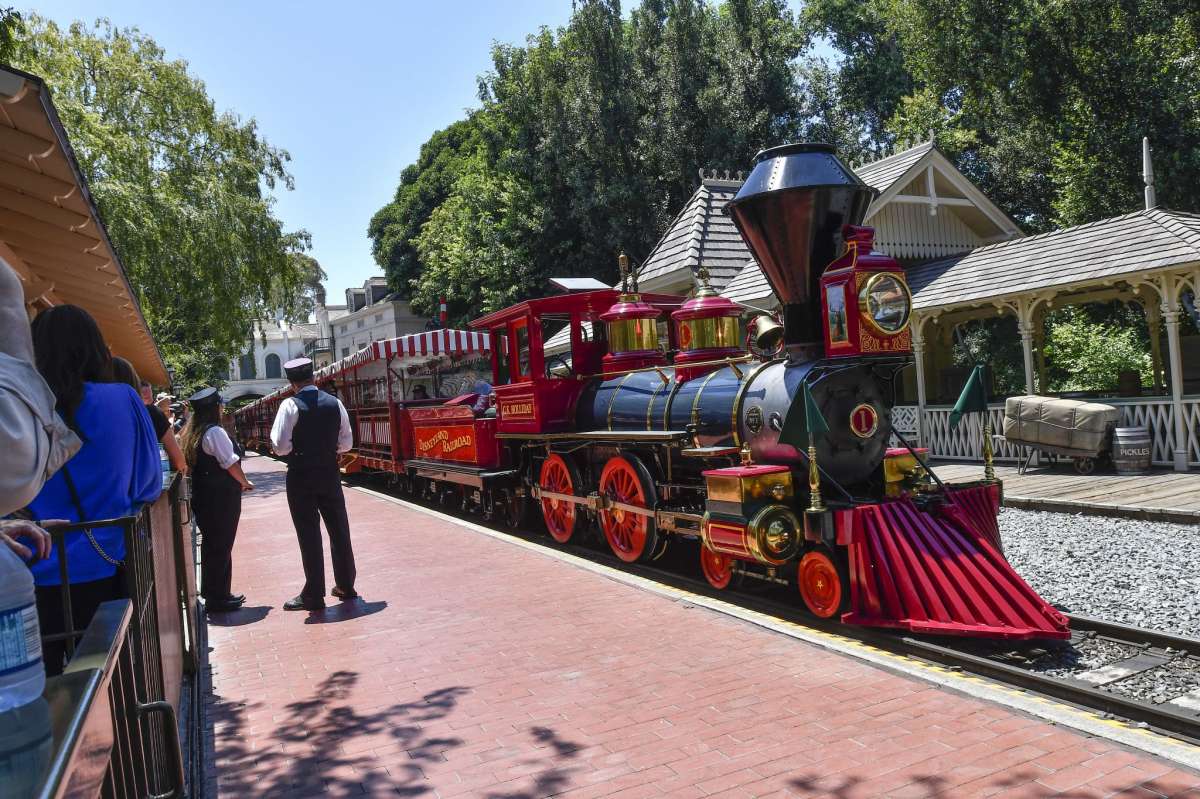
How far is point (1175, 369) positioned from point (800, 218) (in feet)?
26.9

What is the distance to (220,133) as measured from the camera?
778 inches

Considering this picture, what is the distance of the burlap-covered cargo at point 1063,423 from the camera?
38.4 feet

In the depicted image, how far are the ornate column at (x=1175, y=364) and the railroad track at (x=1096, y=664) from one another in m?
7.54

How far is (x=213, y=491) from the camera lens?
21.8 feet

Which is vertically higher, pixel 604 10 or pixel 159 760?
pixel 604 10

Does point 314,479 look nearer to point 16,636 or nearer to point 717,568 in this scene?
point 717,568

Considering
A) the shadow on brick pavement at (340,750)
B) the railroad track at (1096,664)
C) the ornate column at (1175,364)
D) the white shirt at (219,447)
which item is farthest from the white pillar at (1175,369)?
the white shirt at (219,447)

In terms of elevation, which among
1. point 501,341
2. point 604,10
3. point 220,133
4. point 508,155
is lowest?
point 501,341

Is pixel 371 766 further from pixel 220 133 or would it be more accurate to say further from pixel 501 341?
pixel 220 133

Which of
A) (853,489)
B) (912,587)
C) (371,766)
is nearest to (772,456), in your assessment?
(853,489)

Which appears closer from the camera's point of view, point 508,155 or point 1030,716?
point 1030,716

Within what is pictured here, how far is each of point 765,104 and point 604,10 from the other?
21.0 ft

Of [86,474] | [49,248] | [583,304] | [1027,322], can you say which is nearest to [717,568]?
[583,304]

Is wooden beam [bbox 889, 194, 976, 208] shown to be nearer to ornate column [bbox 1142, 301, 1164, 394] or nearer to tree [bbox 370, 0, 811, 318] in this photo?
ornate column [bbox 1142, 301, 1164, 394]
